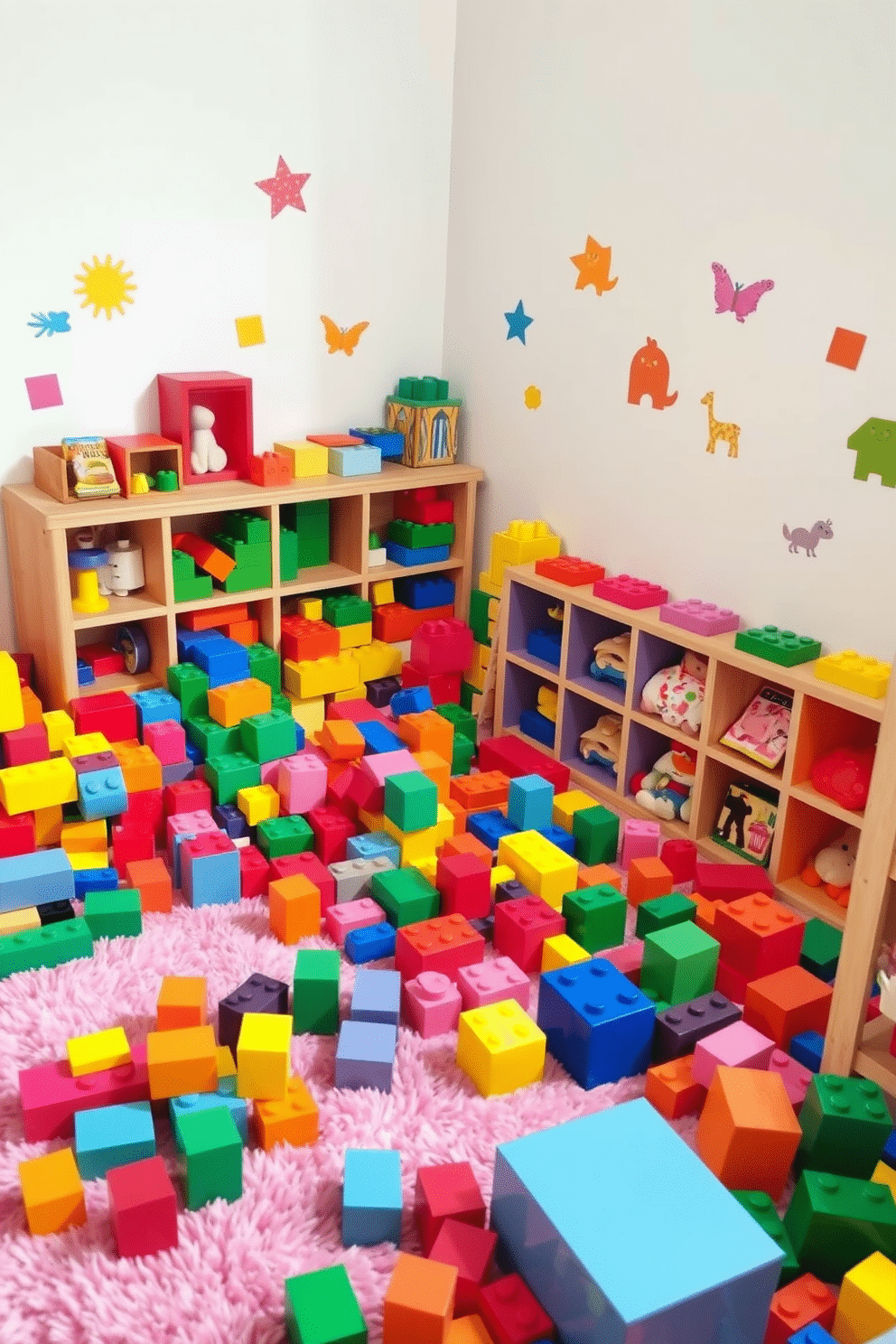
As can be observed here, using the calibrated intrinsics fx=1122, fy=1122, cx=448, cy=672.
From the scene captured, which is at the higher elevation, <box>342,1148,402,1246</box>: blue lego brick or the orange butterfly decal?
the orange butterfly decal

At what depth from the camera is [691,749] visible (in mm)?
2850

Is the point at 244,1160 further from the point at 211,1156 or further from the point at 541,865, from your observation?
the point at 541,865

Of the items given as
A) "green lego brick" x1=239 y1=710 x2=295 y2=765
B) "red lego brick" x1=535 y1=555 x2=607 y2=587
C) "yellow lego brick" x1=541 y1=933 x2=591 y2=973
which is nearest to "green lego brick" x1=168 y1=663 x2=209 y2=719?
"green lego brick" x1=239 y1=710 x2=295 y2=765

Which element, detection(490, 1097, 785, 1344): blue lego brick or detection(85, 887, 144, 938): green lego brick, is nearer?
detection(490, 1097, 785, 1344): blue lego brick

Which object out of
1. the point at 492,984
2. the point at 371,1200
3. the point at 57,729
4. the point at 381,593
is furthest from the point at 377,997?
the point at 381,593

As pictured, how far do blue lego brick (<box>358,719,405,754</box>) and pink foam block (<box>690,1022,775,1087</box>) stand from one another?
3.58 feet

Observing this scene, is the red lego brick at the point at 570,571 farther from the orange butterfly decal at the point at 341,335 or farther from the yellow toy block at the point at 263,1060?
the yellow toy block at the point at 263,1060

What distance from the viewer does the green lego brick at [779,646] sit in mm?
2490

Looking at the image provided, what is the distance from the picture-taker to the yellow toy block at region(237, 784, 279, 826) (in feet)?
8.67

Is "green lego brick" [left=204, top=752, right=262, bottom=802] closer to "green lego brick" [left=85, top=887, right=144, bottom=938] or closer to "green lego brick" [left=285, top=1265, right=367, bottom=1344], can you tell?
"green lego brick" [left=85, top=887, right=144, bottom=938]

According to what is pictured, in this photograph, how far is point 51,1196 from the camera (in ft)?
5.23

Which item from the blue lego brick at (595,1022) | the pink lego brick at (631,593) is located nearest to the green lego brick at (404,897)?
the blue lego brick at (595,1022)

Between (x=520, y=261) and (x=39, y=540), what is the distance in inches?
61.4

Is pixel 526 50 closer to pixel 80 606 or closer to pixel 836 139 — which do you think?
pixel 836 139
